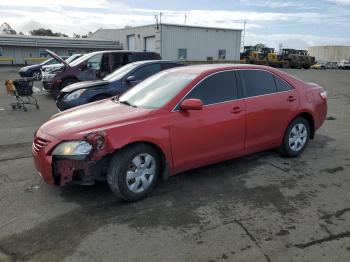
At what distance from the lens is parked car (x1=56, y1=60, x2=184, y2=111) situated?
786 centimetres

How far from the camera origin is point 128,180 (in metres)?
3.96

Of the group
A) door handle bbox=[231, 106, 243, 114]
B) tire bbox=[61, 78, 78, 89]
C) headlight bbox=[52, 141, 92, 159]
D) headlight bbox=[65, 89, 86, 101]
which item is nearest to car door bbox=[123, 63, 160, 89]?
headlight bbox=[65, 89, 86, 101]

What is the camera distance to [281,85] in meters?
5.44

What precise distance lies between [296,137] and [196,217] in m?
2.80

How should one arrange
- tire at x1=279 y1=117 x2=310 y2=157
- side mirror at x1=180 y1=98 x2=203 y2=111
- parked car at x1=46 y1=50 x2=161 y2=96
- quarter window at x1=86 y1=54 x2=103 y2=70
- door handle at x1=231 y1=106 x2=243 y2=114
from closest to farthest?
side mirror at x1=180 y1=98 x2=203 y2=111, door handle at x1=231 y1=106 x2=243 y2=114, tire at x1=279 y1=117 x2=310 y2=157, parked car at x1=46 y1=50 x2=161 y2=96, quarter window at x1=86 y1=54 x2=103 y2=70

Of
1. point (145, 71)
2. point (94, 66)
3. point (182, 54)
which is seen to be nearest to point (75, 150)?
point (145, 71)

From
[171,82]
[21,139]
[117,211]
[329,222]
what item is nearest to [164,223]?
[117,211]

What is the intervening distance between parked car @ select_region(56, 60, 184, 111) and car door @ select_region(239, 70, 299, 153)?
372cm

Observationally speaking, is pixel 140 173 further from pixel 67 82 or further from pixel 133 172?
pixel 67 82

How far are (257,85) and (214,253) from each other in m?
2.88

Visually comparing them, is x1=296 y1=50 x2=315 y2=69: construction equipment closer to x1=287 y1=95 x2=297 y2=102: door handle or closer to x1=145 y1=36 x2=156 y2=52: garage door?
x1=145 y1=36 x2=156 y2=52: garage door

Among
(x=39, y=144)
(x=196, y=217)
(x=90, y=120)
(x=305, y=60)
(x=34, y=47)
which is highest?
(x=34, y=47)

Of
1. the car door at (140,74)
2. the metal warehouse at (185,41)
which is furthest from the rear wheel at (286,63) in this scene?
the car door at (140,74)

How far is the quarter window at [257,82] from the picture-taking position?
503cm
